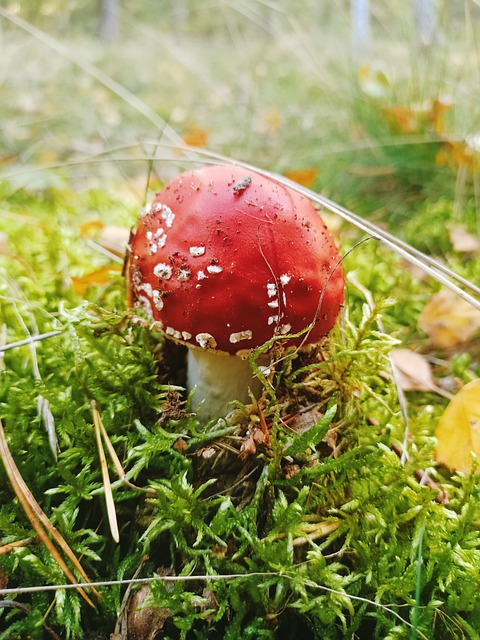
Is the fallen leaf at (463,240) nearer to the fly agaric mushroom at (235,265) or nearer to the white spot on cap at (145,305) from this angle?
the fly agaric mushroom at (235,265)

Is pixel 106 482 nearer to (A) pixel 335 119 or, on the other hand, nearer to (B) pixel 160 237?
(B) pixel 160 237

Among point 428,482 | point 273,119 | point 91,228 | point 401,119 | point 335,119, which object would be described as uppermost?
point 273,119

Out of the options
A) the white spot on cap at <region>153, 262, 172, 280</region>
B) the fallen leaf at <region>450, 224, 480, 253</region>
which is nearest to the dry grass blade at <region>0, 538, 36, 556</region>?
the white spot on cap at <region>153, 262, 172, 280</region>

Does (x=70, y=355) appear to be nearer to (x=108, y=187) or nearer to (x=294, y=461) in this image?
(x=294, y=461)

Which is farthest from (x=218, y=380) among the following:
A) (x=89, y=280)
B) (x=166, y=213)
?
(x=89, y=280)

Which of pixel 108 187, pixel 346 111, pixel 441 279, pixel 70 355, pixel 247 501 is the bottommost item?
pixel 247 501

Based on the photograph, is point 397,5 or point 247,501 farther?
point 397,5

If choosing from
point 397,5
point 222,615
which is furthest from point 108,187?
point 222,615
